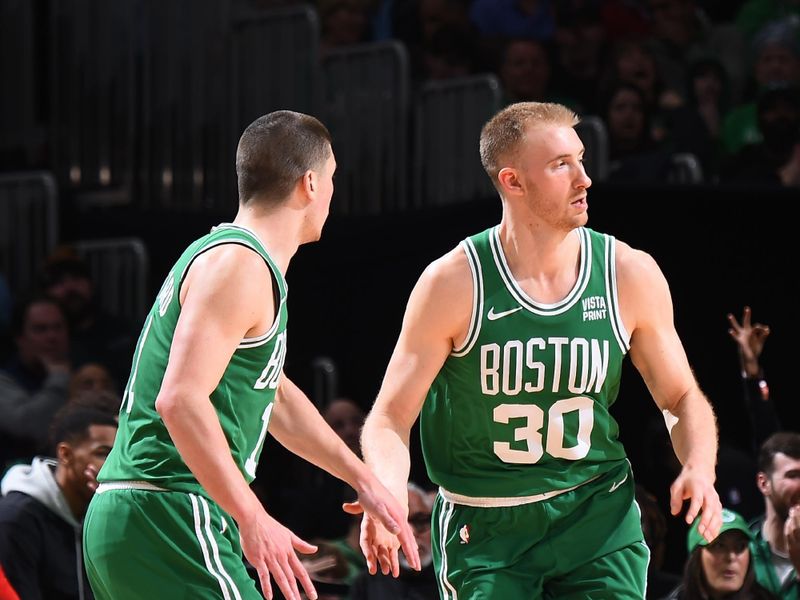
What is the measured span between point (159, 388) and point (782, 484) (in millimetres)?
3110

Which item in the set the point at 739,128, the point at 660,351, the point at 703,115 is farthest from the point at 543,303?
the point at 703,115

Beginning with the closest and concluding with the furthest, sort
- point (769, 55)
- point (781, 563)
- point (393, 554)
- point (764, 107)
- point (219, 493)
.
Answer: point (219, 493)
point (393, 554)
point (781, 563)
point (764, 107)
point (769, 55)

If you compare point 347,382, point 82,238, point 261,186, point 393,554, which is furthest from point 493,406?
point 82,238

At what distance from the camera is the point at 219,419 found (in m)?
3.95

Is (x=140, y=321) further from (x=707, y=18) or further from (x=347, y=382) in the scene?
(x=707, y=18)

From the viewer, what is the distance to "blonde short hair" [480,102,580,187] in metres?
4.68

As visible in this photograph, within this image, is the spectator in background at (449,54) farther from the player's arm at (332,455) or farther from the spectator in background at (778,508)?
the player's arm at (332,455)

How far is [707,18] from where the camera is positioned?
10.0m

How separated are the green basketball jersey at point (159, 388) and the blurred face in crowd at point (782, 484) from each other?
285cm

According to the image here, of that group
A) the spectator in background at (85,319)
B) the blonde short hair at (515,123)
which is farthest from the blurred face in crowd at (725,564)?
the spectator in background at (85,319)

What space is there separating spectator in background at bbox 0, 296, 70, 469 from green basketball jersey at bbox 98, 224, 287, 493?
3.94 metres

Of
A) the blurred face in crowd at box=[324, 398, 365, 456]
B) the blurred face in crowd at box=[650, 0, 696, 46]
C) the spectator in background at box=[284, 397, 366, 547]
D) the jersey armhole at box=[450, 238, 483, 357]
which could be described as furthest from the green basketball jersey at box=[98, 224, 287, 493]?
the blurred face in crowd at box=[650, 0, 696, 46]

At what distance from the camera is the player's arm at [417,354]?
457 cm

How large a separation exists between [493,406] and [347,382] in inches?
159
